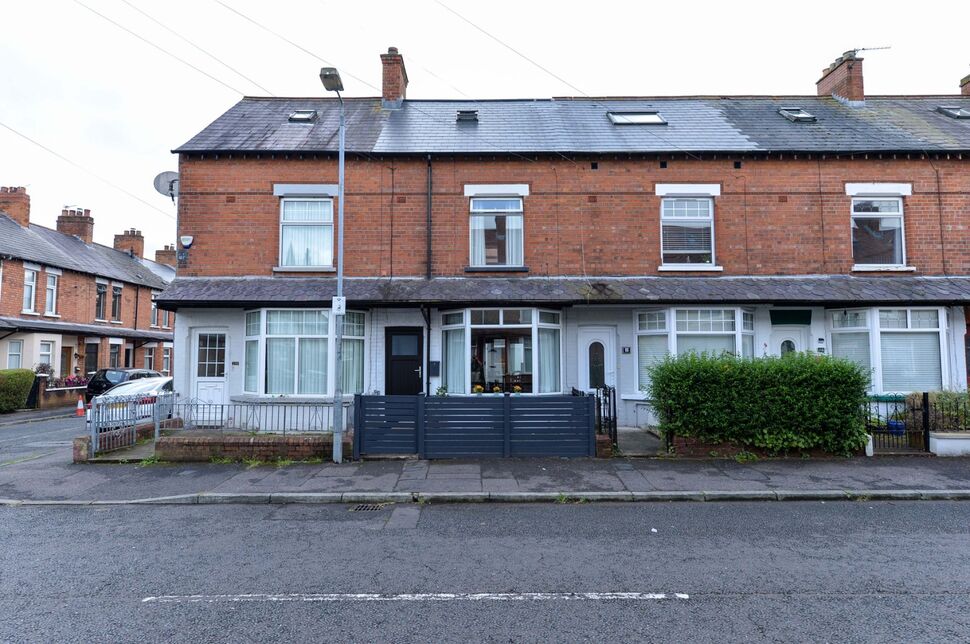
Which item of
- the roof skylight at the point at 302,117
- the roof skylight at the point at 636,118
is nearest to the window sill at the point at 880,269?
the roof skylight at the point at 636,118

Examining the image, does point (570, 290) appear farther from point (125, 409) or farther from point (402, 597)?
point (125, 409)

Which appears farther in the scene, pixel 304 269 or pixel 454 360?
pixel 304 269

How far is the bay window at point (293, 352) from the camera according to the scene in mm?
11938

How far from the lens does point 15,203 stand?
2472cm

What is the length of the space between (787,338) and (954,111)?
404 inches

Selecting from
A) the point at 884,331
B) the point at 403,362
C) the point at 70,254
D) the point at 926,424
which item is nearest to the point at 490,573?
the point at 403,362

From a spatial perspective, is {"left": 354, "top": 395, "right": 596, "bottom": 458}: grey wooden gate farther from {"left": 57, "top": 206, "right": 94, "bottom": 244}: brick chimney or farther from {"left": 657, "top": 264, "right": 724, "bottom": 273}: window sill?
{"left": 57, "top": 206, "right": 94, "bottom": 244}: brick chimney

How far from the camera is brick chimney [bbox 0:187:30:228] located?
24.6 metres

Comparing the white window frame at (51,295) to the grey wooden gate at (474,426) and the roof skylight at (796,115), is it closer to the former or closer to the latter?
the grey wooden gate at (474,426)

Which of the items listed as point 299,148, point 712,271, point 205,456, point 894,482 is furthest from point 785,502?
point 299,148

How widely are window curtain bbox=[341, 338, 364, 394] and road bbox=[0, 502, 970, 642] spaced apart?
524 centimetres

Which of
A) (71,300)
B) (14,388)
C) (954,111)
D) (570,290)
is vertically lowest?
(14,388)

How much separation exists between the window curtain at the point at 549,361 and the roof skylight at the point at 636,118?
22.6 feet

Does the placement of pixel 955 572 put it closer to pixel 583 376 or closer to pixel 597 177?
pixel 583 376
